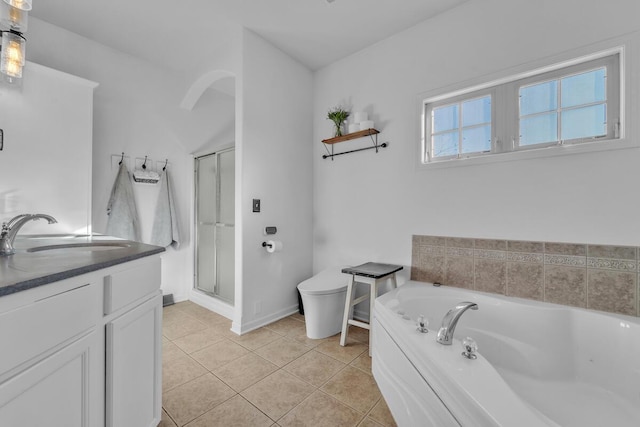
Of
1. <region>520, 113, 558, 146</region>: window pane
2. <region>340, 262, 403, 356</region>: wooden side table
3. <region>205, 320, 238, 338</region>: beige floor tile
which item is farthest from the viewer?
<region>205, 320, 238, 338</region>: beige floor tile

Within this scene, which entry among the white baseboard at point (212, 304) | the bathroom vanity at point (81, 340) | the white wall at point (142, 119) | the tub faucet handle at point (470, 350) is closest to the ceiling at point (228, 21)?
the white wall at point (142, 119)

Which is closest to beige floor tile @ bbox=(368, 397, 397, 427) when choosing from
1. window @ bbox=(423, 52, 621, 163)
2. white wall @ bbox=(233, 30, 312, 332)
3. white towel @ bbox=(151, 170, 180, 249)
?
white wall @ bbox=(233, 30, 312, 332)

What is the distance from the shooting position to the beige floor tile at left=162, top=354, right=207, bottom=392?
172 cm

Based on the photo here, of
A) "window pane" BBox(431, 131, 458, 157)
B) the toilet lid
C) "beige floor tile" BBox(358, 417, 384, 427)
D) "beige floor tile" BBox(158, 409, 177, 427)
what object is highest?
"window pane" BBox(431, 131, 458, 157)

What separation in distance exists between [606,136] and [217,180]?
3197mm

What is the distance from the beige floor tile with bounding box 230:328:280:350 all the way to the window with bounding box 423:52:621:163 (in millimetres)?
2016

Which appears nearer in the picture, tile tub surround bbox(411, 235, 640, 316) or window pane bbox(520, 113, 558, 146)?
tile tub surround bbox(411, 235, 640, 316)

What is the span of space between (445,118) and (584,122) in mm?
870

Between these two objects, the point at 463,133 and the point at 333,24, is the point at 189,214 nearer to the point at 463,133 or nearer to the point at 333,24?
the point at 333,24

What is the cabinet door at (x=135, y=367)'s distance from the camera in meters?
0.99

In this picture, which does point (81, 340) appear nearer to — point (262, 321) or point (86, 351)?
point (86, 351)

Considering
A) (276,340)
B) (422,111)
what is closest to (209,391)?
(276,340)

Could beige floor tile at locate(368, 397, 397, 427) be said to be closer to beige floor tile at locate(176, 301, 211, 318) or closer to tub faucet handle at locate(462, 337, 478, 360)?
tub faucet handle at locate(462, 337, 478, 360)

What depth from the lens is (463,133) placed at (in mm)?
2211
